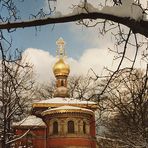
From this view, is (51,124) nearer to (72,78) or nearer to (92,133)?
(92,133)

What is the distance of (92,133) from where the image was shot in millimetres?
36469

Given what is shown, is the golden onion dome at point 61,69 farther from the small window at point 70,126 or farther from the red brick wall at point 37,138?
the small window at point 70,126

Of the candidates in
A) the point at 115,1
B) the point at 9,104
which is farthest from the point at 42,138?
the point at 115,1

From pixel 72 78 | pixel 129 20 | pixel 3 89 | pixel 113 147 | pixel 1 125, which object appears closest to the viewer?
pixel 129 20

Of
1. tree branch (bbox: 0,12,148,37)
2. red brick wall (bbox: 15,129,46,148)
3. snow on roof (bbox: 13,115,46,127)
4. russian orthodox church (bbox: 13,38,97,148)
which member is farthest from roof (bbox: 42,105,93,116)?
tree branch (bbox: 0,12,148,37)

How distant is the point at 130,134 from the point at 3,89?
256 inches

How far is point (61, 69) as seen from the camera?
127ft

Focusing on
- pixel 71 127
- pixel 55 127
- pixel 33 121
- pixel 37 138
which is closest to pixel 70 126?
pixel 71 127

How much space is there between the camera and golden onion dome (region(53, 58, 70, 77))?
38478mm

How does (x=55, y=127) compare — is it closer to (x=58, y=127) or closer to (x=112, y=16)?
(x=58, y=127)

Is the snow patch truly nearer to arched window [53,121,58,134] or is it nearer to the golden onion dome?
arched window [53,121,58,134]

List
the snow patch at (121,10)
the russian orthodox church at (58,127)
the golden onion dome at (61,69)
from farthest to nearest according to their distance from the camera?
the golden onion dome at (61,69) → the russian orthodox church at (58,127) → the snow patch at (121,10)

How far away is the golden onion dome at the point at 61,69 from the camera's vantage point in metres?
38.5

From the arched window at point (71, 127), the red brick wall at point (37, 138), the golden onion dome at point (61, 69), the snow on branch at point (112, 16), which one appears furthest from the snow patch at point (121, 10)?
the golden onion dome at point (61, 69)
